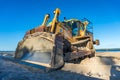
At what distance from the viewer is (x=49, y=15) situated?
42.1 ft

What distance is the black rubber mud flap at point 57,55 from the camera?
770cm

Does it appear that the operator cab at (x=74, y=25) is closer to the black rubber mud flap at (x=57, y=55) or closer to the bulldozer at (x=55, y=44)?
the bulldozer at (x=55, y=44)

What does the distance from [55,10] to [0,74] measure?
7058 millimetres

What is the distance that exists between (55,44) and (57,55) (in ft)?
1.86

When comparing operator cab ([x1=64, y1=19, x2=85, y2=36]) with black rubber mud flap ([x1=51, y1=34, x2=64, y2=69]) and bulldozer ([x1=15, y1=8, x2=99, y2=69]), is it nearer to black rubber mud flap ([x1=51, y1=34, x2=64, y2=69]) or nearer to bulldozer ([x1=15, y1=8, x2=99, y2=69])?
bulldozer ([x1=15, y1=8, x2=99, y2=69])

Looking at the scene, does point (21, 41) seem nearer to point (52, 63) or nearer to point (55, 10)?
point (55, 10)

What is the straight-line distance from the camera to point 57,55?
810 cm

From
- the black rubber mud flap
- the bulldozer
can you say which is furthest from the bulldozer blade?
the black rubber mud flap

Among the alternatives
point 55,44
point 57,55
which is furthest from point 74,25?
point 57,55

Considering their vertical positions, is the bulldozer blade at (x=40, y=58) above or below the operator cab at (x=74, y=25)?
below

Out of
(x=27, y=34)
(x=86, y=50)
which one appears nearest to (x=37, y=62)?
(x=27, y=34)

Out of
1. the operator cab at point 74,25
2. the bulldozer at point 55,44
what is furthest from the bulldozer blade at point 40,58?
the operator cab at point 74,25

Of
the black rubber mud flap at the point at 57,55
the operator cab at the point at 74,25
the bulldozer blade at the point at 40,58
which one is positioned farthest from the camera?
the operator cab at the point at 74,25

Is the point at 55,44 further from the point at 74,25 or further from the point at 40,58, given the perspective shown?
the point at 74,25
